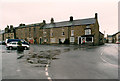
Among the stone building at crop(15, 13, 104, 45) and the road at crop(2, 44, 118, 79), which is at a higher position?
the stone building at crop(15, 13, 104, 45)

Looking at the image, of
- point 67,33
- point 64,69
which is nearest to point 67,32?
point 67,33

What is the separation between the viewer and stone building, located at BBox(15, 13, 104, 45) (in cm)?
3388

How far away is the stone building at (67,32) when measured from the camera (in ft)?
111

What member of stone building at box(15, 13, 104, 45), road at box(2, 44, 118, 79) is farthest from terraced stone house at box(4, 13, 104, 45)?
road at box(2, 44, 118, 79)

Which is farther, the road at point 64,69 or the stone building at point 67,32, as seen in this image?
the stone building at point 67,32

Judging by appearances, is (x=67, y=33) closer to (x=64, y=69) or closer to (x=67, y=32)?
(x=67, y=32)

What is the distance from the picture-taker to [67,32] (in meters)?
38.5

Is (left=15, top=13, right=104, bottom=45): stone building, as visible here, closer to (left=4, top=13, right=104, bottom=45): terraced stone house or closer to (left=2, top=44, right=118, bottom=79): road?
(left=4, top=13, right=104, bottom=45): terraced stone house

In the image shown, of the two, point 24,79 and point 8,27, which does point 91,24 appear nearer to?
point 24,79

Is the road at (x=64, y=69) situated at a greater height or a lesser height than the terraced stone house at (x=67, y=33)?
lesser

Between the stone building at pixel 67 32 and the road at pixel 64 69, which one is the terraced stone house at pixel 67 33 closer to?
the stone building at pixel 67 32

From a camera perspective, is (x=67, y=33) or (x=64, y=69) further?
(x=67, y=33)

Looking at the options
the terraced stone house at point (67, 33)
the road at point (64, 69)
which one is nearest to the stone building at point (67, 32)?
the terraced stone house at point (67, 33)

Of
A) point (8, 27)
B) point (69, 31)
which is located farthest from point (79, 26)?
point (8, 27)
